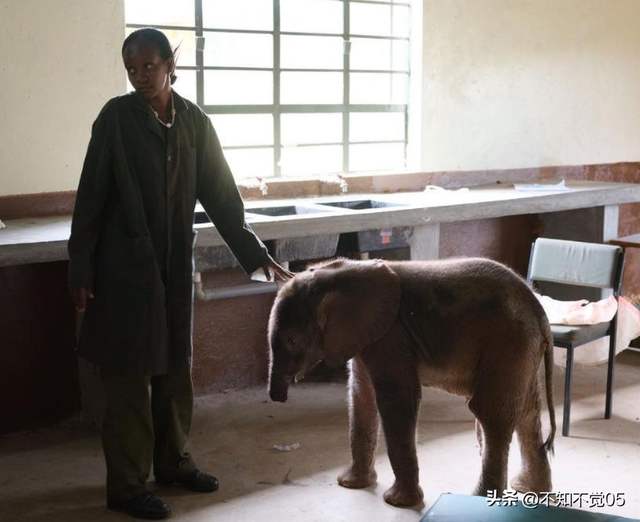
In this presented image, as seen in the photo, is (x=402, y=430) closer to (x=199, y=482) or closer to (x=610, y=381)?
(x=199, y=482)

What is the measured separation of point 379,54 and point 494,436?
346cm

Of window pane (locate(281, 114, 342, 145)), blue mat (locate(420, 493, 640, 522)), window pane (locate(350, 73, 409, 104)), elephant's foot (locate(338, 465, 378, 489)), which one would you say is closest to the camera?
blue mat (locate(420, 493, 640, 522))

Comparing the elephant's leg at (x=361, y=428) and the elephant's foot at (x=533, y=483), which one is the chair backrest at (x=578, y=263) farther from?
the elephant's leg at (x=361, y=428)

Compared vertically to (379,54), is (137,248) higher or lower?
lower

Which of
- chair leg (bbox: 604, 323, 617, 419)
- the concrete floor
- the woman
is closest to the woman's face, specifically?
the woman

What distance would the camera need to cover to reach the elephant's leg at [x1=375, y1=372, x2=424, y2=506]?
3666 millimetres

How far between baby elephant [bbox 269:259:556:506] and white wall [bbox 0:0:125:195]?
5.93ft

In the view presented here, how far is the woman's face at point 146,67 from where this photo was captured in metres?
3.43

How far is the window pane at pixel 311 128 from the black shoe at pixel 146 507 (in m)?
2.90

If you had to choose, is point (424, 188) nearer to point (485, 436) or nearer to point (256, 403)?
point (256, 403)

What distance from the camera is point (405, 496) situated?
3.76 metres

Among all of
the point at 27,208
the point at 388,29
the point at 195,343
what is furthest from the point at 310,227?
the point at 388,29

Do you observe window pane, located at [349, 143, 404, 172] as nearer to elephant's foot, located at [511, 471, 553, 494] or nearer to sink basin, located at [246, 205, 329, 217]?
sink basin, located at [246, 205, 329, 217]

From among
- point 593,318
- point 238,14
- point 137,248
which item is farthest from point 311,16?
point 137,248
